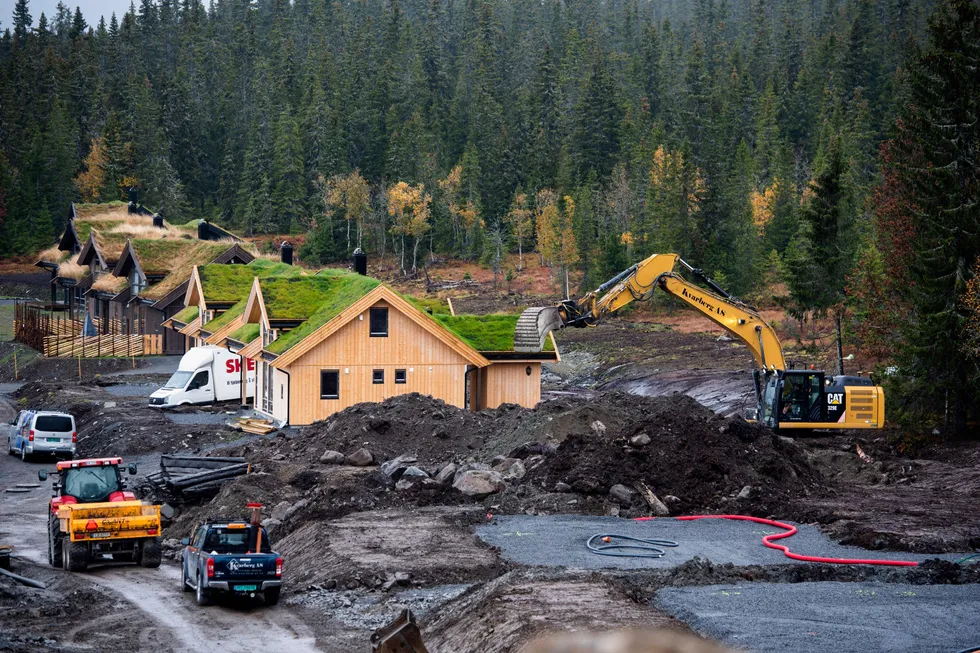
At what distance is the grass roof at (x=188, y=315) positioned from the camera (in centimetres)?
6253

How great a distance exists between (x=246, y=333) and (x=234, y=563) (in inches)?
1157

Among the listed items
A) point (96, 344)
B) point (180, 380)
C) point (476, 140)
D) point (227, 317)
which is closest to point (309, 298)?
point (180, 380)

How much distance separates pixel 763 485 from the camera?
2983 cm

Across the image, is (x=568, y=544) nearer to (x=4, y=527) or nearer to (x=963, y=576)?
(x=963, y=576)

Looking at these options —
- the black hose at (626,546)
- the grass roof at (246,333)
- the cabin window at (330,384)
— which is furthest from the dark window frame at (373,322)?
the black hose at (626,546)

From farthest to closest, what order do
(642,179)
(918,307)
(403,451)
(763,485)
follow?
1. (642,179)
2. (918,307)
3. (403,451)
4. (763,485)

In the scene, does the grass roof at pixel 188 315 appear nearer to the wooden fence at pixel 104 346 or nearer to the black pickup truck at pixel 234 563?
the wooden fence at pixel 104 346

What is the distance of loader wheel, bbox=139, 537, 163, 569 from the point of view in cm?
2489

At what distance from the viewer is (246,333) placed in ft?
162

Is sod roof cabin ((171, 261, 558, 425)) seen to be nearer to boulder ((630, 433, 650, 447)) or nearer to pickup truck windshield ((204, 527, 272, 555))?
boulder ((630, 433, 650, 447))

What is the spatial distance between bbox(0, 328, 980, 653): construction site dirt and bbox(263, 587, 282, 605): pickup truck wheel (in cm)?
20

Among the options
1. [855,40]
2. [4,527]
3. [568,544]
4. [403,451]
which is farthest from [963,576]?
[855,40]

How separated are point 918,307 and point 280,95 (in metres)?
131

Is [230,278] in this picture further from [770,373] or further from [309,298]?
[770,373]
